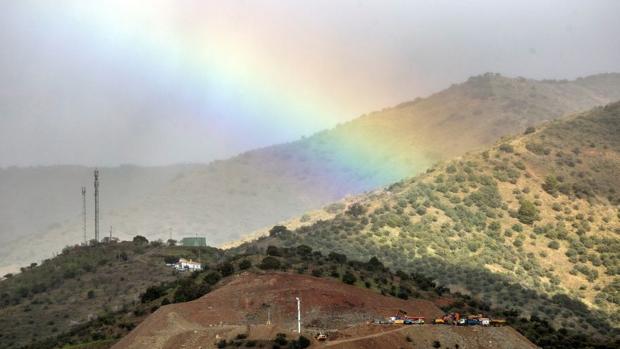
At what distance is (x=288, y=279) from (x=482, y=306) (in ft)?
74.6

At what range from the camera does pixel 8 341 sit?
118 m

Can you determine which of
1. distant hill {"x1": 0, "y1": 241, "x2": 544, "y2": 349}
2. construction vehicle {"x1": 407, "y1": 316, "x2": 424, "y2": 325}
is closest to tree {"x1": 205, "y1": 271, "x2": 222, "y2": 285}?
distant hill {"x1": 0, "y1": 241, "x2": 544, "y2": 349}

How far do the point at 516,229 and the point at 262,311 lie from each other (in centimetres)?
6555

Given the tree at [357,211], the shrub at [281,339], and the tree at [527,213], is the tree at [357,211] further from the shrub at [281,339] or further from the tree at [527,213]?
the shrub at [281,339]

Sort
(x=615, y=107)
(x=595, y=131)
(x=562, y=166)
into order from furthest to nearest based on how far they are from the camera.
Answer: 1. (x=615, y=107)
2. (x=595, y=131)
3. (x=562, y=166)

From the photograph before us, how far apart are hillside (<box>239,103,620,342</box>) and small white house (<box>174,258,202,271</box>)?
393 inches

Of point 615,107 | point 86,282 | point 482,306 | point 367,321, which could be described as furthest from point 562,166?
point 367,321

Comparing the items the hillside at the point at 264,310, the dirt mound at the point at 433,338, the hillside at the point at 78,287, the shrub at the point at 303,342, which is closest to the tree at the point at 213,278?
the hillside at the point at 264,310

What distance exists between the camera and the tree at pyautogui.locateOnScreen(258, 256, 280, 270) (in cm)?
9219

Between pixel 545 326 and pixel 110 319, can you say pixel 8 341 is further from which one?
pixel 545 326

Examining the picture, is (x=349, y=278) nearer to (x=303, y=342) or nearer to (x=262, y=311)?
(x=262, y=311)

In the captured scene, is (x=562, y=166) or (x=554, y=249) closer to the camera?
(x=554, y=249)

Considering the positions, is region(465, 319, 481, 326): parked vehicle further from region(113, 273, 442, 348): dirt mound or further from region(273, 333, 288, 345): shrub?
region(273, 333, 288, 345): shrub

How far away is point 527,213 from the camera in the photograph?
138m
